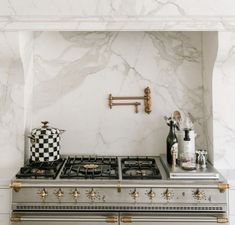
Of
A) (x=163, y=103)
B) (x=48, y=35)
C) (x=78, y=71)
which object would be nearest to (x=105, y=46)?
(x=78, y=71)

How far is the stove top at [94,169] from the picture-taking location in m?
1.85

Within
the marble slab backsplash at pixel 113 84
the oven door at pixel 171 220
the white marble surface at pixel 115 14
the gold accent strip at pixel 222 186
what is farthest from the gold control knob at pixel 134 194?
the white marble surface at pixel 115 14

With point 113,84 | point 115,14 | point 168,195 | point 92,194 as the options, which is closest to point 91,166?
point 92,194

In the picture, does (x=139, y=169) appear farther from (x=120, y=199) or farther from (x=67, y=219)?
(x=67, y=219)

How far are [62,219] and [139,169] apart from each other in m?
0.56

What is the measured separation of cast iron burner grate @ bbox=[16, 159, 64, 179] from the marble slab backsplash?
0.28 meters

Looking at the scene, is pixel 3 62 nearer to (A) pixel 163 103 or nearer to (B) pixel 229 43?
(A) pixel 163 103

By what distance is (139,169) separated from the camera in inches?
79.4

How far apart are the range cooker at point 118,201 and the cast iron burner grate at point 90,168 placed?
54mm

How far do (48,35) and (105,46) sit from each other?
424mm

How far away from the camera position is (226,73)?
2035 mm

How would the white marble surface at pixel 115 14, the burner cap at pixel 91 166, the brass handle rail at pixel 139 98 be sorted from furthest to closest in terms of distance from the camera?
the brass handle rail at pixel 139 98, the burner cap at pixel 91 166, the white marble surface at pixel 115 14

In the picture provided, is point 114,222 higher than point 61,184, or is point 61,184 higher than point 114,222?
point 61,184

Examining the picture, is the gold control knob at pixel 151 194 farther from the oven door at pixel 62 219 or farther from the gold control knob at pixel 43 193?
the gold control knob at pixel 43 193
